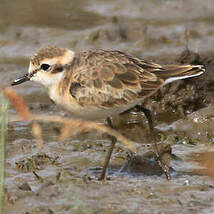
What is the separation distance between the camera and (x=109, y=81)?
6965mm

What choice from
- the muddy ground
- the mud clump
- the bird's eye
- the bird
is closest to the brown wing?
the bird

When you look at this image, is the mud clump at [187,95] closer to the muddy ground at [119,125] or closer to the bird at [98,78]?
the muddy ground at [119,125]

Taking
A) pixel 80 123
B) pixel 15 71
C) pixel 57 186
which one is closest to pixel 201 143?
pixel 57 186

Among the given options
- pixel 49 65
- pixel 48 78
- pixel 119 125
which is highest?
pixel 49 65

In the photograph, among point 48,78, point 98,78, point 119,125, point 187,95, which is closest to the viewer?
point 98,78

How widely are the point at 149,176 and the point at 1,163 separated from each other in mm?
2299

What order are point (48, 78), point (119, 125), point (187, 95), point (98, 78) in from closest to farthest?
point (98, 78) → point (48, 78) → point (119, 125) → point (187, 95)

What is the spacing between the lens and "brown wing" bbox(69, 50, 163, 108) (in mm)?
6875

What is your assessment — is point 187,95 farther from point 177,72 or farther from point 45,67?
point 45,67

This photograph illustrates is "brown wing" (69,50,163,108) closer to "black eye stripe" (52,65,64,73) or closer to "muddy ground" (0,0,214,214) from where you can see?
"black eye stripe" (52,65,64,73)

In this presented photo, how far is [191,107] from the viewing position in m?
9.42

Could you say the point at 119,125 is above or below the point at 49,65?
below

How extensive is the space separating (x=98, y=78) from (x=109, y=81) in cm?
12

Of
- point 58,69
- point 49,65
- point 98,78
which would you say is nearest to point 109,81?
point 98,78
